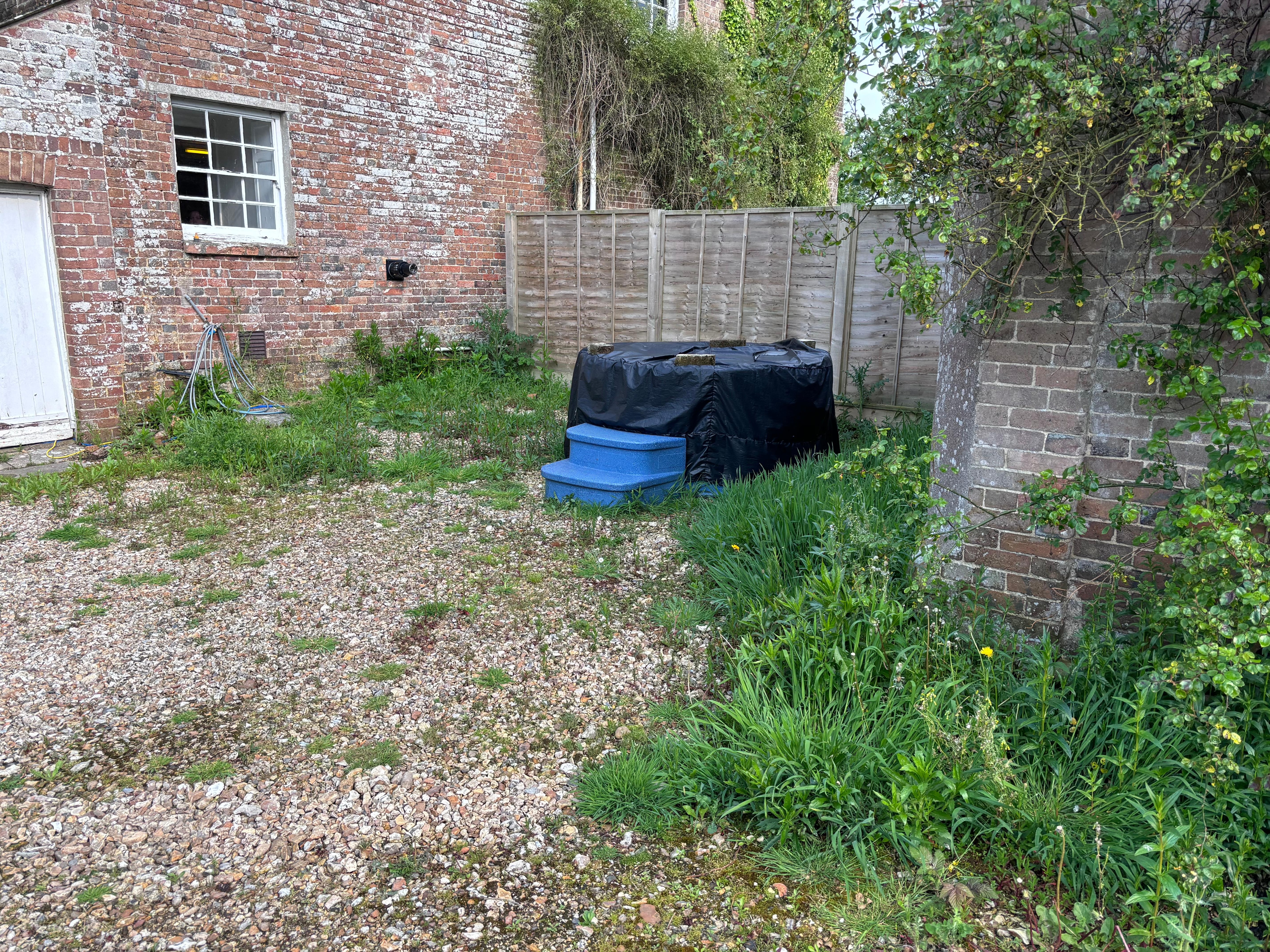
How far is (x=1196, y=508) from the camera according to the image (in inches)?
90.3

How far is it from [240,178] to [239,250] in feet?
2.55

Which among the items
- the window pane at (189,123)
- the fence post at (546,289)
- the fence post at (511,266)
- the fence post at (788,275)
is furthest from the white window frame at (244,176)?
the fence post at (788,275)

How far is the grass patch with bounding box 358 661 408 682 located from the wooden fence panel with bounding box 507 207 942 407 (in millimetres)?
4506

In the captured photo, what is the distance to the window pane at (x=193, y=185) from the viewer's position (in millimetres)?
7637

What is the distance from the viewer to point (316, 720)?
10.6 feet

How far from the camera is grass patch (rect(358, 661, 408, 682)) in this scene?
352 centimetres

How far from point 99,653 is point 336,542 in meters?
1.49

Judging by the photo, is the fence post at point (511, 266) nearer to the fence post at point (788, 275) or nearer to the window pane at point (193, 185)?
the window pane at point (193, 185)

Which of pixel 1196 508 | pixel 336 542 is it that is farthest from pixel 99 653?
pixel 1196 508

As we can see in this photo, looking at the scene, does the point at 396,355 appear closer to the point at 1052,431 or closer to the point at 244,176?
the point at 244,176

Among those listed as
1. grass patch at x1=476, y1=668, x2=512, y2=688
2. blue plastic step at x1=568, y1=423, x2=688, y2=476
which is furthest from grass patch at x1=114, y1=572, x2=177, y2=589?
blue plastic step at x1=568, y1=423, x2=688, y2=476

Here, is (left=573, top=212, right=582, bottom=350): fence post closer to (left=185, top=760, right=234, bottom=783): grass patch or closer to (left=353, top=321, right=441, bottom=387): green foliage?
(left=353, top=321, right=441, bottom=387): green foliage

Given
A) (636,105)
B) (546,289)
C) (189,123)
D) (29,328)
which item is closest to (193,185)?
(189,123)

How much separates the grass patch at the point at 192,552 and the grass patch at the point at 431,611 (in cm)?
153
